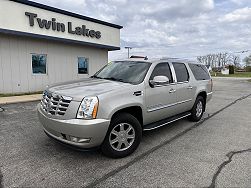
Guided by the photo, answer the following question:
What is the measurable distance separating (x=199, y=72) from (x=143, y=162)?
398 centimetres

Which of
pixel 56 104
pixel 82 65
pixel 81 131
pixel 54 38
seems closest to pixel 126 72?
pixel 56 104

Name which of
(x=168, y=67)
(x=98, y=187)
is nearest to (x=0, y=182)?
(x=98, y=187)

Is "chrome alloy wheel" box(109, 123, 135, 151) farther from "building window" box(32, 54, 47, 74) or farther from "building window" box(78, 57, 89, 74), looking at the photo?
"building window" box(78, 57, 89, 74)

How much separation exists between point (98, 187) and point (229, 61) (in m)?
115

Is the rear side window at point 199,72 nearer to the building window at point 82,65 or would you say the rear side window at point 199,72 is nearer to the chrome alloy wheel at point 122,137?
the chrome alloy wheel at point 122,137

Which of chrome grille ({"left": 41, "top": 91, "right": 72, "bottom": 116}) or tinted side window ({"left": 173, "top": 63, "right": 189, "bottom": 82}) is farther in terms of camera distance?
tinted side window ({"left": 173, "top": 63, "right": 189, "bottom": 82})

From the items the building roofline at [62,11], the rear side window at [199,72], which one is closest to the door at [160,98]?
the rear side window at [199,72]

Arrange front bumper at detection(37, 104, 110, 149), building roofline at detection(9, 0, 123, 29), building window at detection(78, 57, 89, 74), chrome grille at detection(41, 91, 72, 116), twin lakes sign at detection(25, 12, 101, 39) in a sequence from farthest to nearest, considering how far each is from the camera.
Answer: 1. building window at detection(78, 57, 89, 74)
2. twin lakes sign at detection(25, 12, 101, 39)
3. building roofline at detection(9, 0, 123, 29)
4. chrome grille at detection(41, 91, 72, 116)
5. front bumper at detection(37, 104, 110, 149)

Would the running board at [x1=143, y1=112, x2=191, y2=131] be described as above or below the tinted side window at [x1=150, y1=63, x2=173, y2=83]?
below

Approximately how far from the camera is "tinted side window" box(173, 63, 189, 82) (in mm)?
5654

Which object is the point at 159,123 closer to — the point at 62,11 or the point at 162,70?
the point at 162,70

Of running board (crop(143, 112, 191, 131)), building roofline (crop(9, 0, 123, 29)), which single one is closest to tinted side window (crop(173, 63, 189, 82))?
running board (crop(143, 112, 191, 131))

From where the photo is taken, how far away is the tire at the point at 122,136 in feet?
12.7

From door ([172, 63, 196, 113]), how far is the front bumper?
2503mm
